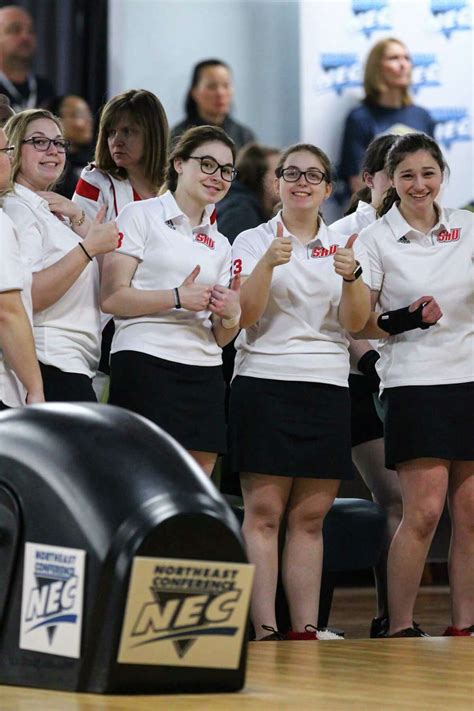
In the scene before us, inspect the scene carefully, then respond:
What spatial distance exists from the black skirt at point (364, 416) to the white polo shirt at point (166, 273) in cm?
71

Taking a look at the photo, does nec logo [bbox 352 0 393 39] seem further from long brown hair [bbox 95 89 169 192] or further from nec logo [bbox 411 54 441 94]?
long brown hair [bbox 95 89 169 192]

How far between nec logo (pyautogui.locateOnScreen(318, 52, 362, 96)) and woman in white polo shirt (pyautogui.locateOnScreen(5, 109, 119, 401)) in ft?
11.5

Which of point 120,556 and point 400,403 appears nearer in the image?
point 120,556

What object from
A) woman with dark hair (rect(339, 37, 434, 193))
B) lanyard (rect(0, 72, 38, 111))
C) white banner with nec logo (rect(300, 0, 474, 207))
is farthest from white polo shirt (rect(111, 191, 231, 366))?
white banner with nec logo (rect(300, 0, 474, 207))

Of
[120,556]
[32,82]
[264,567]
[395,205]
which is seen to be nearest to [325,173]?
[395,205]

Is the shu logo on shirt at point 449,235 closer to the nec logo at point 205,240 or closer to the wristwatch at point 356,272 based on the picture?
the wristwatch at point 356,272

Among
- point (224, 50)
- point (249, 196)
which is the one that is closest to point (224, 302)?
point (249, 196)

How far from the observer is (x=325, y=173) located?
357 centimetres

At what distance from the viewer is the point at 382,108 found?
6641 mm

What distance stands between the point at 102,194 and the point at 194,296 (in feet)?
1.96

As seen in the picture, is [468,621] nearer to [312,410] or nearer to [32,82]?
[312,410]

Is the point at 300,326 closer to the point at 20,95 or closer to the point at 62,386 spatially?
the point at 62,386

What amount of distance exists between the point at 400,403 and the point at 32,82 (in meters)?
3.43

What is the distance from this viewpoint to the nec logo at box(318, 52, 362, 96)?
665 centimetres
